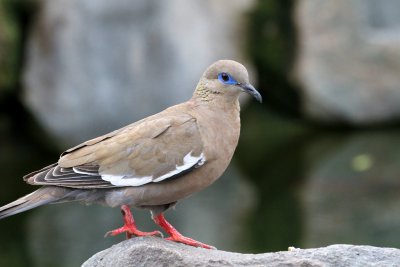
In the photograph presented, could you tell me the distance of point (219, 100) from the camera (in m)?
5.41

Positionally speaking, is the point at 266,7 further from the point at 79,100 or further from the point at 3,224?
the point at 3,224

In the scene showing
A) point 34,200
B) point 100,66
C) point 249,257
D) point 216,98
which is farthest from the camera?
point 100,66

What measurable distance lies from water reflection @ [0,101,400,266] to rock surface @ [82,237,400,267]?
150 inches

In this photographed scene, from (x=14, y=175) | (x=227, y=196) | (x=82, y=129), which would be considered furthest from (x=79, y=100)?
(x=227, y=196)

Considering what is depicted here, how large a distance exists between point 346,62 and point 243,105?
106 centimetres

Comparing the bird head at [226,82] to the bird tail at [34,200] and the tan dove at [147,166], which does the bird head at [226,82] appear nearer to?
the tan dove at [147,166]

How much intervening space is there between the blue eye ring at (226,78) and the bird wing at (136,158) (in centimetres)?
29

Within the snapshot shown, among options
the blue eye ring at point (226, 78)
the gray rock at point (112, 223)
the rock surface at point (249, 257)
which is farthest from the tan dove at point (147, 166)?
the gray rock at point (112, 223)

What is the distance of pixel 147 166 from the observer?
5152mm

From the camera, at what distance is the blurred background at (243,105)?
9.18m

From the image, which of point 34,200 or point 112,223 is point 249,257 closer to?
point 34,200

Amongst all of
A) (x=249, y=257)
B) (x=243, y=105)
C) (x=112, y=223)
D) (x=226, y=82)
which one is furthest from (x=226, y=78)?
(x=243, y=105)

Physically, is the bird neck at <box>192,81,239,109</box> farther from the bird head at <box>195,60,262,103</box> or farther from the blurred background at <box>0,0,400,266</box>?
the blurred background at <box>0,0,400,266</box>

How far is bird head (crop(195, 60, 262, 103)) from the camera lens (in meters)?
5.41
